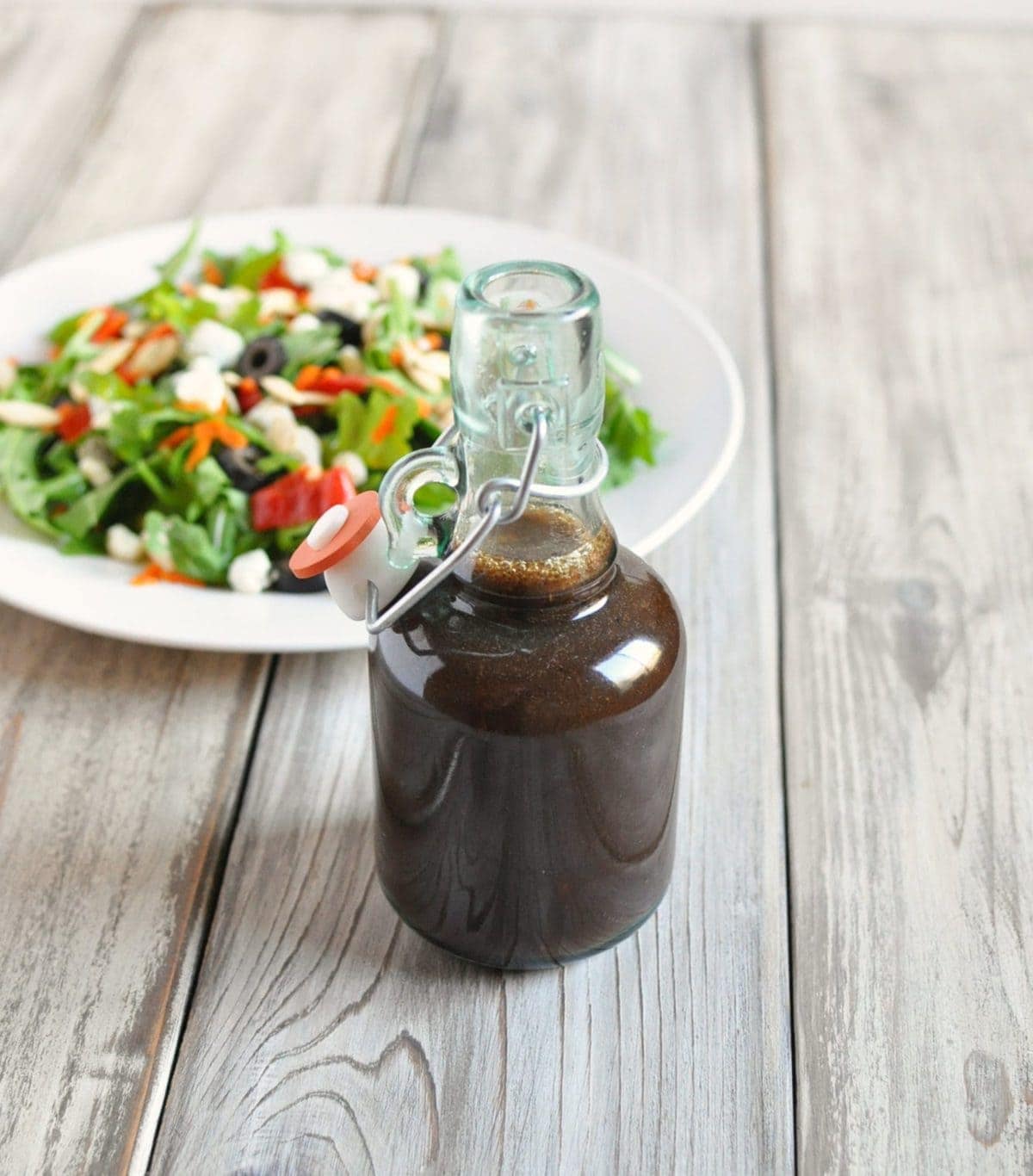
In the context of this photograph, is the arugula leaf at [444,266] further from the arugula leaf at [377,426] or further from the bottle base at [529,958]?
the bottle base at [529,958]

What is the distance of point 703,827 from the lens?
0.97m

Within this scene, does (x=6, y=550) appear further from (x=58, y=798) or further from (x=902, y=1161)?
(x=902, y=1161)

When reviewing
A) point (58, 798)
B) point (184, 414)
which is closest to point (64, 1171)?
point (58, 798)

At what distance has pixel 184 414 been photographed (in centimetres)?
119

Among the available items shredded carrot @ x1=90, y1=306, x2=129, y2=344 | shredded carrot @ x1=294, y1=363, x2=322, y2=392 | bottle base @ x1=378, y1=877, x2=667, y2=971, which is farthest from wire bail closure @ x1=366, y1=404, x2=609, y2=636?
shredded carrot @ x1=90, y1=306, x2=129, y2=344

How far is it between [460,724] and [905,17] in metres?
2.52

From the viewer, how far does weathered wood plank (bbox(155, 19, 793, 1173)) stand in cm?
78

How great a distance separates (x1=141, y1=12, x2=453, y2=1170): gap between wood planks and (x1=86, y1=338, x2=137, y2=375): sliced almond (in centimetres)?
35

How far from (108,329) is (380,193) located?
0.55 meters

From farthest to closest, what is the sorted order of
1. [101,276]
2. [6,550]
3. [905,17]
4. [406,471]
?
1. [905,17]
2. [101,276]
3. [6,550]
4. [406,471]

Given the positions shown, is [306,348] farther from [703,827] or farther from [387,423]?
[703,827]

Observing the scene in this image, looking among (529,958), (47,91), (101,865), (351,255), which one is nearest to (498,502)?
(529,958)

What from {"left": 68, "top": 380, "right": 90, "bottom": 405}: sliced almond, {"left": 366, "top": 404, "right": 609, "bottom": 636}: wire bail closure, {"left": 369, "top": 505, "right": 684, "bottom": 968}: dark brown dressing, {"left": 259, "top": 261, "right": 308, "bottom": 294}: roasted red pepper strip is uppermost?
{"left": 366, "top": 404, "right": 609, "bottom": 636}: wire bail closure

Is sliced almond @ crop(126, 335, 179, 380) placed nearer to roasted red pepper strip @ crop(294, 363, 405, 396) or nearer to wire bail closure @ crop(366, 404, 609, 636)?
roasted red pepper strip @ crop(294, 363, 405, 396)
